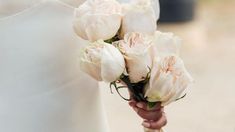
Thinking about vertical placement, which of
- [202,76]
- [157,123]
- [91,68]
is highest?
[91,68]

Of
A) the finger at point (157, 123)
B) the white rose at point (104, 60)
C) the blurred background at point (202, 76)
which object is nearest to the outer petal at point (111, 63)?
the white rose at point (104, 60)

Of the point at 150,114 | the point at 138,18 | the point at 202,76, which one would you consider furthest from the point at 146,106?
the point at 202,76

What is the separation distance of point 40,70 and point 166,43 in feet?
0.77

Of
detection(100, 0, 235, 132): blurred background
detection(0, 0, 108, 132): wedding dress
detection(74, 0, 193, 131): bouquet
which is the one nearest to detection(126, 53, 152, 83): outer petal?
detection(74, 0, 193, 131): bouquet

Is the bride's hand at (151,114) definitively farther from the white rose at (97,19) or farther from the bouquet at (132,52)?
the white rose at (97,19)

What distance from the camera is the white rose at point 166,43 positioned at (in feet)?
2.71

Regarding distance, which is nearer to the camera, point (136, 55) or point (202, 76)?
point (136, 55)

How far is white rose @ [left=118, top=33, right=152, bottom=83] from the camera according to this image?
78 cm

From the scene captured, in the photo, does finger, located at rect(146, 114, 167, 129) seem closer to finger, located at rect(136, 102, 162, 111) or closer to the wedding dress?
finger, located at rect(136, 102, 162, 111)

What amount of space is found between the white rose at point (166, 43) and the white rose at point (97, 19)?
0.07 metres

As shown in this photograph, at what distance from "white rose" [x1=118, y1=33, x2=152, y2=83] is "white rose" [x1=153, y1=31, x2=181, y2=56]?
0.13 ft

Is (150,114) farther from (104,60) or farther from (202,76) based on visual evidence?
(202,76)

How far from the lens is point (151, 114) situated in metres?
0.82

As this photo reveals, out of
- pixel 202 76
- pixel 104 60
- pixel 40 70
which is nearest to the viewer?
pixel 104 60
